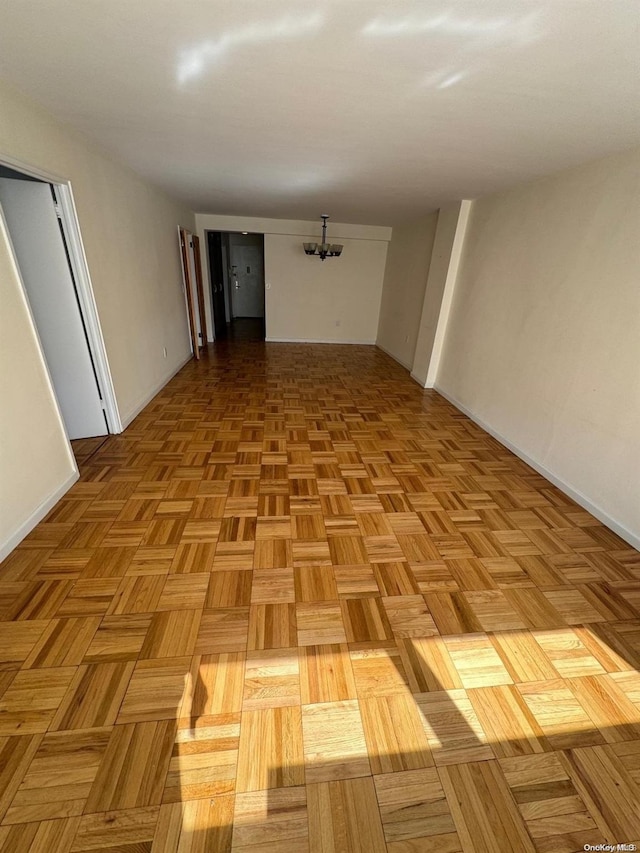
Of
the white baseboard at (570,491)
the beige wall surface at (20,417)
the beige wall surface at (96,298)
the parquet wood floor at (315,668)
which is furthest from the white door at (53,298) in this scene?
the white baseboard at (570,491)

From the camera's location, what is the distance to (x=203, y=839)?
2.85ft

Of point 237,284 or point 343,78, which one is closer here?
point 343,78

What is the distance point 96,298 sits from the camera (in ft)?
8.41

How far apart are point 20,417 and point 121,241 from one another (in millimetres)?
1983

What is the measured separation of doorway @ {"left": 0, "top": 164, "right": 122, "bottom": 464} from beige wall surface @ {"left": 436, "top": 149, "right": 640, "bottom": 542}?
10.9 ft

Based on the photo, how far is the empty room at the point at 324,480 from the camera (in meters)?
0.99

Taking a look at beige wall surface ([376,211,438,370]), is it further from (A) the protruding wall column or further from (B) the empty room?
(B) the empty room

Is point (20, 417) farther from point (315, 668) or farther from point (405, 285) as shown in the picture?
point (405, 285)

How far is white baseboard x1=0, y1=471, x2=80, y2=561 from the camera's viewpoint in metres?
1.68

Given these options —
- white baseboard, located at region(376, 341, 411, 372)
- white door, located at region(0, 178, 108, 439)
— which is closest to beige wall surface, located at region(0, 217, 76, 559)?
white door, located at region(0, 178, 108, 439)

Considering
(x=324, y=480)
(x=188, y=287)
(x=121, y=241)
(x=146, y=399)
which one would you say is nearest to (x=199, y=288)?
(x=188, y=287)

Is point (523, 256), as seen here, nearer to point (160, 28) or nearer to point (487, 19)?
point (487, 19)

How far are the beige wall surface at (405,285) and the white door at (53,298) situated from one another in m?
4.06

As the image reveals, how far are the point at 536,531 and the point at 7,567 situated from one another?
276 centimetres
